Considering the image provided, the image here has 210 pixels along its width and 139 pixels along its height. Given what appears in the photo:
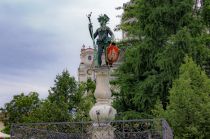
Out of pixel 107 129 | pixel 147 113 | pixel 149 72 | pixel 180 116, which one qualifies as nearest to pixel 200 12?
pixel 149 72

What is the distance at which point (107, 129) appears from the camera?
14.1 metres

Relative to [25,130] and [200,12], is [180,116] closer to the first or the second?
[25,130]

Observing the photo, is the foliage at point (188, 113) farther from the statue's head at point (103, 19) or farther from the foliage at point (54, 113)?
the foliage at point (54, 113)

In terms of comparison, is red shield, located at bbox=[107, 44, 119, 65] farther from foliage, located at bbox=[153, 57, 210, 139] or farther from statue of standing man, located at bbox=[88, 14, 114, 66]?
foliage, located at bbox=[153, 57, 210, 139]

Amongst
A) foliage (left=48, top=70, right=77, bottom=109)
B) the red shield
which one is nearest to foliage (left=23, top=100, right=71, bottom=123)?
foliage (left=48, top=70, right=77, bottom=109)

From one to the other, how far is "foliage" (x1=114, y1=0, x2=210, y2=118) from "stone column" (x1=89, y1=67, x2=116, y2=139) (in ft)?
29.6

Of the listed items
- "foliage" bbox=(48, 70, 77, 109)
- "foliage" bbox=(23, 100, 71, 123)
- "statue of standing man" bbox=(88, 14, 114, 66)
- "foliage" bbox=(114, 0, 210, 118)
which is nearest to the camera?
"statue of standing man" bbox=(88, 14, 114, 66)

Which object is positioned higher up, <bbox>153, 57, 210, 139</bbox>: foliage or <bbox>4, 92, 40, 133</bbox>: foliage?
<bbox>4, 92, 40, 133</bbox>: foliage

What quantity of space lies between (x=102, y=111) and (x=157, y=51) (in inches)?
453

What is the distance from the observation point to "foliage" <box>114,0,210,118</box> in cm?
2450

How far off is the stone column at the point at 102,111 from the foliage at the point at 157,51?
9.02 meters

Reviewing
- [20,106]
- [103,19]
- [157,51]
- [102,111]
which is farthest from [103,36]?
[20,106]

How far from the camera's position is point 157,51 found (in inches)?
1013

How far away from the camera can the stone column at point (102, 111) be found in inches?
553
